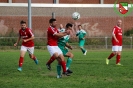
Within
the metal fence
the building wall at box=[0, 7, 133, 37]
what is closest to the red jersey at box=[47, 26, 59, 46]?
the metal fence

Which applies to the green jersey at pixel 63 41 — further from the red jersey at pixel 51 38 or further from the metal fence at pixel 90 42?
the metal fence at pixel 90 42

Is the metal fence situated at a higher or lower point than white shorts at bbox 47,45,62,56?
lower

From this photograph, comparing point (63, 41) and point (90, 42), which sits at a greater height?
point (63, 41)

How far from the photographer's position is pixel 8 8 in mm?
51188

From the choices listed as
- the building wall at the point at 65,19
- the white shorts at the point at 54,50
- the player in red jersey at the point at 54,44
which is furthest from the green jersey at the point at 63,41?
the building wall at the point at 65,19

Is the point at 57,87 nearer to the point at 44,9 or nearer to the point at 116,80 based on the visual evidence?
the point at 116,80

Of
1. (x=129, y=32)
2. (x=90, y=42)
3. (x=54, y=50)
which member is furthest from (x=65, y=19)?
(x=54, y=50)

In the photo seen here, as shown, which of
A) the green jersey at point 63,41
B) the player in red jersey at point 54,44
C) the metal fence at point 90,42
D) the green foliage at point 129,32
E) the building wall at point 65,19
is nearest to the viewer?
the player in red jersey at point 54,44

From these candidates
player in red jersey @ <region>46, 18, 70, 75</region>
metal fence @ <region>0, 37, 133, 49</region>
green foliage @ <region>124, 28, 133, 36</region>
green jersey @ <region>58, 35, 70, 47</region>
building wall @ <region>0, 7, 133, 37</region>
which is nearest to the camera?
player in red jersey @ <region>46, 18, 70, 75</region>

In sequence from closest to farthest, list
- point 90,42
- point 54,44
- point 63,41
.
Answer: point 54,44 < point 63,41 < point 90,42

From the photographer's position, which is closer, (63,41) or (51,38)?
(51,38)

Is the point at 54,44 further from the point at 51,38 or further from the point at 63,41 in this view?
the point at 63,41

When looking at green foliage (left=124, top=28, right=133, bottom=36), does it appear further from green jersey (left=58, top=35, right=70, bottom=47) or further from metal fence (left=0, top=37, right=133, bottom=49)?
green jersey (left=58, top=35, right=70, bottom=47)

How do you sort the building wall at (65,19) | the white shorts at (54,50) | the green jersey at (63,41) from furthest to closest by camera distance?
the building wall at (65,19) < the green jersey at (63,41) < the white shorts at (54,50)
